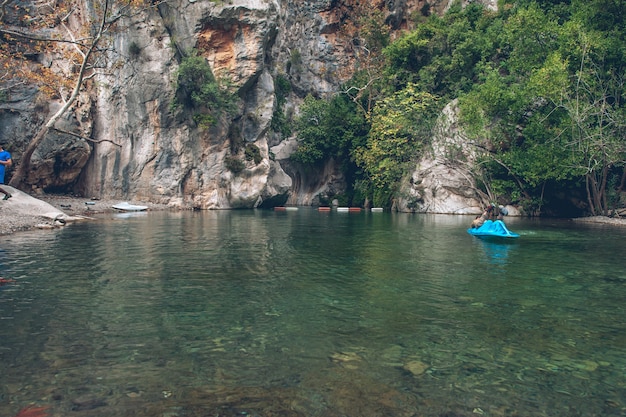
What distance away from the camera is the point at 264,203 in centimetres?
4269

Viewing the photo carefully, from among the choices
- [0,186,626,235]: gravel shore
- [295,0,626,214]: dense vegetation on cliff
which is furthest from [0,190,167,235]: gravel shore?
[295,0,626,214]: dense vegetation on cliff

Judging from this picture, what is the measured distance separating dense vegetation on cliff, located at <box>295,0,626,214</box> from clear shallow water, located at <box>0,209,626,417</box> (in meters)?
17.5

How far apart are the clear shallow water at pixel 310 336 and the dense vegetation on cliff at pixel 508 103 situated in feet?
57.5

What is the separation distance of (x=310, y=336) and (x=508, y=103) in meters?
28.1

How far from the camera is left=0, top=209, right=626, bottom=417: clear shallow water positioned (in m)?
4.23

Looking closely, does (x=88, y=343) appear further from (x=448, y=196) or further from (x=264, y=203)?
(x=264, y=203)

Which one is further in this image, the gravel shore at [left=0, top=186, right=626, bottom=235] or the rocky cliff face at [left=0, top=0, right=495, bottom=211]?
the rocky cliff face at [left=0, top=0, right=495, bottom=211]

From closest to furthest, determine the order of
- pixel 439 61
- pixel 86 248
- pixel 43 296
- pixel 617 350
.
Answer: pixel 617 350, pixel 43 296, pixel 86 248, pixel 439 61

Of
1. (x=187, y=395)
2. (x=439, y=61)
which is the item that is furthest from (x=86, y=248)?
(x=439, y=61)

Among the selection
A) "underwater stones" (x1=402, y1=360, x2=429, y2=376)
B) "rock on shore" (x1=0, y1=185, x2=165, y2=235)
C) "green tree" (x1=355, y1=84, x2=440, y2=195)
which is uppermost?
"green tree" (x1=355, y1=84, x2=440, y2=195)

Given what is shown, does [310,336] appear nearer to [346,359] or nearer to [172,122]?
[346,359]

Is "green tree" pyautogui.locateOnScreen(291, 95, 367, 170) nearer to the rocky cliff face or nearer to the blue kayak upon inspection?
the rocky cliff face

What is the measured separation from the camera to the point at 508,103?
29594 millimetres

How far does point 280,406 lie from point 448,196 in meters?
33.5
